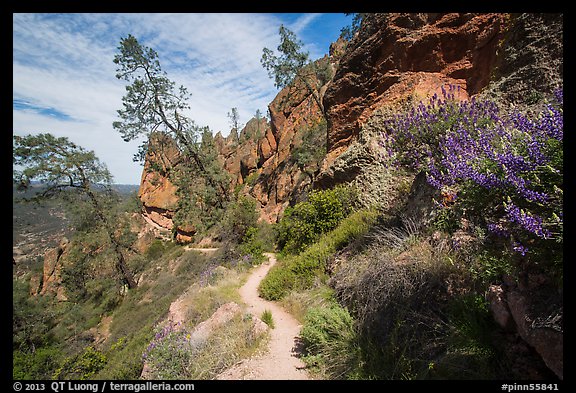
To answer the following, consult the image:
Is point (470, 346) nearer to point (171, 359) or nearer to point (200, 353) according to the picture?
point (200, 353)

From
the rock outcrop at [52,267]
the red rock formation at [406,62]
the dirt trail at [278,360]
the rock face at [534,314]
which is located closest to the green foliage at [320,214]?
the red rock formation at [406,62]

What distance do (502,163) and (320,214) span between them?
21.2 ft

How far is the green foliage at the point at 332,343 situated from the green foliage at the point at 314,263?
6.90 ft

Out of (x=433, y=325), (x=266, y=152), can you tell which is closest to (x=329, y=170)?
(x=433, y=325)

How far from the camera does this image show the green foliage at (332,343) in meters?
3.38

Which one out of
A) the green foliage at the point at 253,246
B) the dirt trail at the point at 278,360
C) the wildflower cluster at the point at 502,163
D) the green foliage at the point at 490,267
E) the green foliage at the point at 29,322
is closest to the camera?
the wildflower cluster at the point at 502,163

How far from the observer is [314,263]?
272 inches

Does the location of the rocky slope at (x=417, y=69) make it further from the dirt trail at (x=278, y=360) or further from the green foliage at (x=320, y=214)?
the dirt trail at (x=278, y=360)

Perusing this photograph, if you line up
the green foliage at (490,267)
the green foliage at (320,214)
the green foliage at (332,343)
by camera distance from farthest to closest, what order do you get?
1. the green foliage at (320,214)
2. the green foliage at (332,343)
3. the green foliage at (490,267)

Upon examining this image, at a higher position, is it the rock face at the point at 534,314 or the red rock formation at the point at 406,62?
the red rock formation at the point at 406,62

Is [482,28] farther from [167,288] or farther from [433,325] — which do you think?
[167,288]

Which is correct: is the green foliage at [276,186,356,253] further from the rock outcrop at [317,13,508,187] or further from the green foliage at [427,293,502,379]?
the green foliage at [427,293,502,379]

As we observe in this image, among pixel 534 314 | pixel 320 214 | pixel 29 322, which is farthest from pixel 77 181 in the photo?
pixel 534 314
